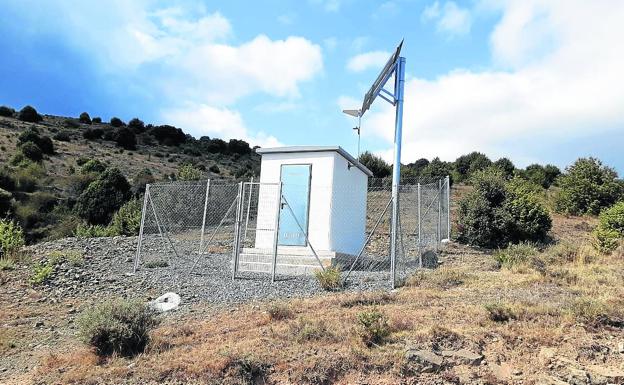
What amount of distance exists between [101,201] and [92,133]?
24.3m

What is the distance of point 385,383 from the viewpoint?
4.70m

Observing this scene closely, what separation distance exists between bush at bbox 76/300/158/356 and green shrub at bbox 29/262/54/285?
14.7 ft

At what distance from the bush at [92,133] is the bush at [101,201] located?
22851 mm

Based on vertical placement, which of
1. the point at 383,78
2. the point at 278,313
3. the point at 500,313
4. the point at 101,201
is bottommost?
the point at 278,313

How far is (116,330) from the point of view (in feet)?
17.9

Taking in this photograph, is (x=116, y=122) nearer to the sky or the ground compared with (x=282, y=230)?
nearer to the sky

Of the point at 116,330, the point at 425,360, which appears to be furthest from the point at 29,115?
the point at 425,360

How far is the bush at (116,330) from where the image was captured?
544 centimetres

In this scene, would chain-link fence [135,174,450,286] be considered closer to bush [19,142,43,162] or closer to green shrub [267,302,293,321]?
green shrub [267,302,293,321]

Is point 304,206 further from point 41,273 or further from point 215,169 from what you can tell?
point 215,169

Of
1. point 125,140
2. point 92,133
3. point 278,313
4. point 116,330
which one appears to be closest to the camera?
point 116,330

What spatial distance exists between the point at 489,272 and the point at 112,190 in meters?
20.3

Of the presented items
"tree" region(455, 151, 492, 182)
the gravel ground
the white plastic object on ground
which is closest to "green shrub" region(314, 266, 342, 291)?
the gravel ground

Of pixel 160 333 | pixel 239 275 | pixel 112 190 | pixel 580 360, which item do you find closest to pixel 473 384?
pixel 580 360
